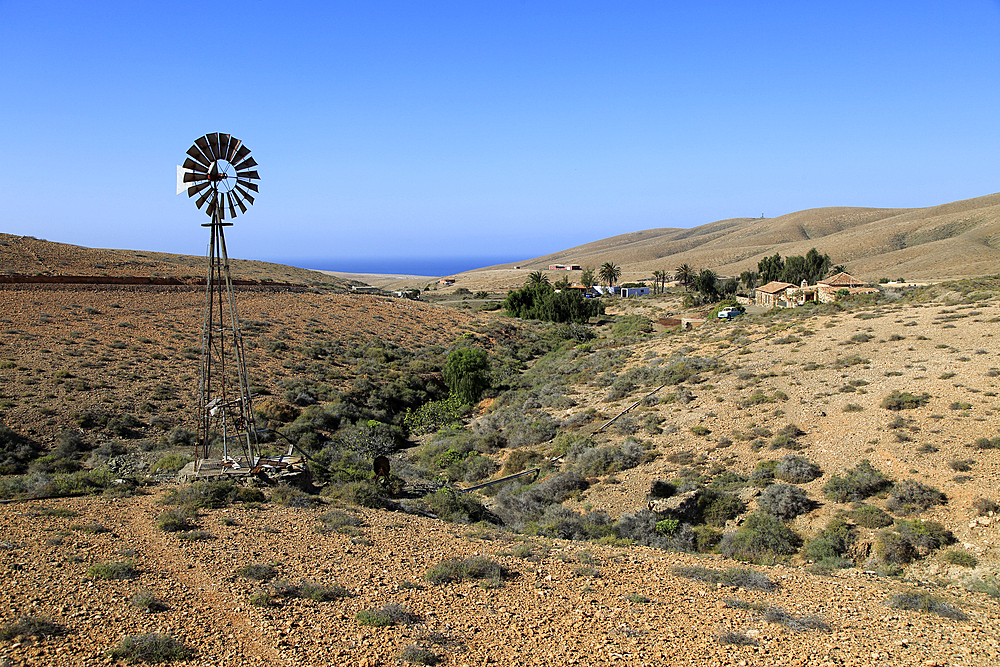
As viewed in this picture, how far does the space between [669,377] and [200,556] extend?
66.6 ft

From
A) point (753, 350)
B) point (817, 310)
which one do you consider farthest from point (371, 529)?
point (817, 310)

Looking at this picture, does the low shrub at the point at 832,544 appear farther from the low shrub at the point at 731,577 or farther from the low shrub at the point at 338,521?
the low shrub at the point at 338,521

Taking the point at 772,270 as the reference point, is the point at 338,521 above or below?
below

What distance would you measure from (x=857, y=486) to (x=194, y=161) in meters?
15.5

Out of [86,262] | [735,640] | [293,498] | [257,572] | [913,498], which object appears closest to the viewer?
[735,640]

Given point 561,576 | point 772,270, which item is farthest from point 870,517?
point 772,270

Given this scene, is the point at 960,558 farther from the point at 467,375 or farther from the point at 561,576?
the point at 467,375

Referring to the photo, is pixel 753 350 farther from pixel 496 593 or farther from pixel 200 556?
pixel 200 556

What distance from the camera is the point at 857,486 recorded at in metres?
13.6

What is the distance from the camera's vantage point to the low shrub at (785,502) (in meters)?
13.4

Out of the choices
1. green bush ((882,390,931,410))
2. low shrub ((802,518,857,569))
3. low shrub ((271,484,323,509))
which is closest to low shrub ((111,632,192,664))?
low shrub ((271,484,323,509))

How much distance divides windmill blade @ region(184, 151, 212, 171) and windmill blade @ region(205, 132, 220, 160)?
8.5 inches

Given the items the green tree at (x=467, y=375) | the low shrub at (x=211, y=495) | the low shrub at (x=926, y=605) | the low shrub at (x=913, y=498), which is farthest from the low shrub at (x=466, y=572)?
the green tree at (x=467, y=375)

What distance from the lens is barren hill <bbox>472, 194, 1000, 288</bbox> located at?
274 feet
